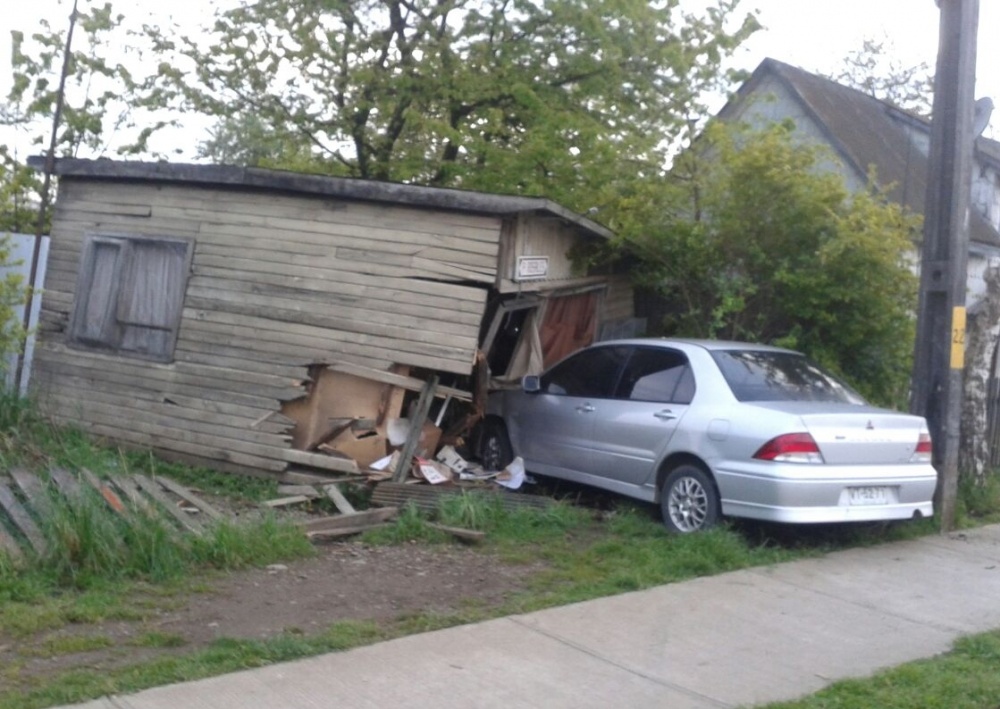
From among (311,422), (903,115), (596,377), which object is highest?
(903,115)

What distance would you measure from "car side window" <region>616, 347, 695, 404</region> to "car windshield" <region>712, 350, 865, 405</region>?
313 millimetres

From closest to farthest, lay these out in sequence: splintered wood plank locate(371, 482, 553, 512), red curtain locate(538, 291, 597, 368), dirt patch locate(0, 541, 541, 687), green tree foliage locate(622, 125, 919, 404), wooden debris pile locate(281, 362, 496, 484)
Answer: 1. dirt patch locate(0, 541, 541, 687)
2. splintered wood plank locate(371, 482, 553, 512)
3. wooden debris pile locate(281, 362, 496, 484)
4. green tree foliage locate(622, 125, 919, 404)
5. red curtain locate(538, 291, 597, 368)

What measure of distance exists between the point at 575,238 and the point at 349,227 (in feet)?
7.42

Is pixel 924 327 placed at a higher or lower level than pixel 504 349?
higher

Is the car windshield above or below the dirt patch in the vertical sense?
above

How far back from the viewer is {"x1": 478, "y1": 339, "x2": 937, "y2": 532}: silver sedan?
334 inches

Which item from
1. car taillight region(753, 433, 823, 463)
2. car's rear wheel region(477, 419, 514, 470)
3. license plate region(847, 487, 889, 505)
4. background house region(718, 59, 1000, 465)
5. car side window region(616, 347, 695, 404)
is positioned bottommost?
car's rear wheel region(477, 419, 514, 470)

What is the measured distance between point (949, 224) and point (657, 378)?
2.79m

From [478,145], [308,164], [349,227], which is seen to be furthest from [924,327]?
[308,164]

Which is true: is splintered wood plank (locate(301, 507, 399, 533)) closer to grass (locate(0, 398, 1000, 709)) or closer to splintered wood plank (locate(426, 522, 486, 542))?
grass (locate(0, 398, 1000, 709))

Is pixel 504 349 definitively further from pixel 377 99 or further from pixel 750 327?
pixel 377 99

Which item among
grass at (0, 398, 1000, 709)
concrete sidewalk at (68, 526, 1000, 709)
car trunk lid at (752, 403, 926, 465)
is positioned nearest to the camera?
concrete sidewalk at (68, 526, 1000, 709)

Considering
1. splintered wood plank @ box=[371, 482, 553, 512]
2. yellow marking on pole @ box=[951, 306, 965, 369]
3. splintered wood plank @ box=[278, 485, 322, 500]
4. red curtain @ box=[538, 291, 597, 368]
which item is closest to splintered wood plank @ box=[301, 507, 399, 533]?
splintered wood plank @ box=[371, 482, 553, 512]

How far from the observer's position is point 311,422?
35.4 feet
